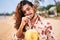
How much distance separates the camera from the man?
3.76 feet

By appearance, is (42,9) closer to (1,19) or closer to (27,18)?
(27,18)

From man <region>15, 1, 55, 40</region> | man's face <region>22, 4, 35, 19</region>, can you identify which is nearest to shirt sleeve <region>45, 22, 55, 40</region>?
man <region>15, 1, 55, 40</region>

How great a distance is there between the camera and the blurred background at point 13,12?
115 centimetres

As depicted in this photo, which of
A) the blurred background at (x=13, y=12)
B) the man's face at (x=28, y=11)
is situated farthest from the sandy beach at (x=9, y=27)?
the man's face at (x=28, y=11)

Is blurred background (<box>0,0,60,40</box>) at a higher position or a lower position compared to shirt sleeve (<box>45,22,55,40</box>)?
higher

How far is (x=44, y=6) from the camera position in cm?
119

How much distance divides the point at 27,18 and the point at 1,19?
0.22 m

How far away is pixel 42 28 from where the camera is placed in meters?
1.17

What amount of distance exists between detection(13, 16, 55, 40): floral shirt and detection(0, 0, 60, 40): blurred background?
0.12ft

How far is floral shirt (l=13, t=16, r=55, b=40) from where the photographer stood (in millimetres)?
1156

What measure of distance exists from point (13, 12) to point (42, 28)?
0.28 meters

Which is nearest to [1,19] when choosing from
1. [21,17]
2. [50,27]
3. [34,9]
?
[21,17]

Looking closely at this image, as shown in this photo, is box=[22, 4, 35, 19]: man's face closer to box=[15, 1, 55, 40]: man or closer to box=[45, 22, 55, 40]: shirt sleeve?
box=[15, 1, 55, 40]: man

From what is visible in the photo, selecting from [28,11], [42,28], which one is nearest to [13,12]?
[28,11]
